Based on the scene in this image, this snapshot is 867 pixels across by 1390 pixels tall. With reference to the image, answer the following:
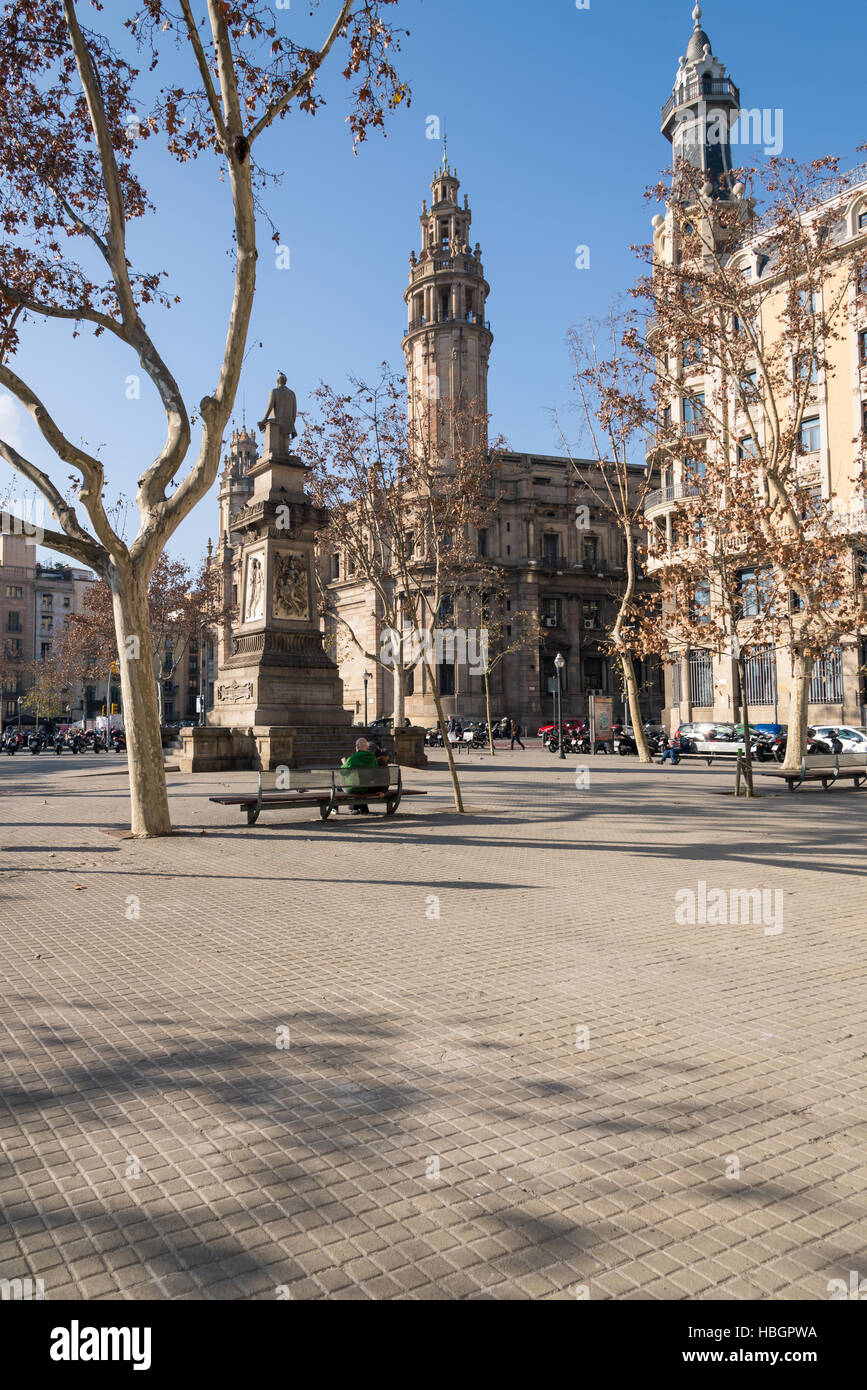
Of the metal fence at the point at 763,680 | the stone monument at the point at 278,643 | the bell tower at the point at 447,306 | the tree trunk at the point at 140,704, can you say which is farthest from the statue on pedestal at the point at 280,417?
the bell tower at the point at 447,306

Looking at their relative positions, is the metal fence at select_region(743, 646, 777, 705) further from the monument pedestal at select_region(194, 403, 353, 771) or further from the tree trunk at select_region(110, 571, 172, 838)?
the tree trunk at select_region(110, 571, 172, 838)

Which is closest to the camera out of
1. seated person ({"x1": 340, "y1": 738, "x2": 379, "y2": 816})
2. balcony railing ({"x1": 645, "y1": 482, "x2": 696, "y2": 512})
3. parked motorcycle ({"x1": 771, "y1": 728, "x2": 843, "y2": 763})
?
seated person ({"x1": 340, "y1": 738, "x2": 379, "y2": 816})

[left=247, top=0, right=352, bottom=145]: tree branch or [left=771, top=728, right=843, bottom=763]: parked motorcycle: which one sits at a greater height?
[left=247, top=0, right=352, bottom=145]: tree branch

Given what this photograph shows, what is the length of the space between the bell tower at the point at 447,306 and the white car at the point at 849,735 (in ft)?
132

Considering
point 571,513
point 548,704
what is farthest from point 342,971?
point 571,513

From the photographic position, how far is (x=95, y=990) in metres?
5.55

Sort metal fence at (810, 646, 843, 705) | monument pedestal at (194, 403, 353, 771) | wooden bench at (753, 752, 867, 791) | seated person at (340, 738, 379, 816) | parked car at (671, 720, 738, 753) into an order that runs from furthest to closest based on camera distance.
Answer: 1. metal fence at (810, 646, 843, 705)
2. parked car at (671, 720, 738, 753)
3. monument pedestal at (194, 403, 353, 771)
4. wooden bench at (753, 752, 867, 791)
5. seated person at (340, 738, 379, 816)

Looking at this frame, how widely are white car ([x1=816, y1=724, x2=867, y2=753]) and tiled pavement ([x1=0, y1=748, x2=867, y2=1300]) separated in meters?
23.4

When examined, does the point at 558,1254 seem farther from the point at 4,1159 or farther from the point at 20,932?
the point at 20,932

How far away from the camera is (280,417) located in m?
24.2

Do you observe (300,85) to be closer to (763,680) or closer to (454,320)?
(763,680)

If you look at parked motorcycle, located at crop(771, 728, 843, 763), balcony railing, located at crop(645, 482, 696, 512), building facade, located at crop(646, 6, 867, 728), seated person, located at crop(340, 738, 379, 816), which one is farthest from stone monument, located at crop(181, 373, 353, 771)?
balcony railing, located at crop(645, 482, 696, 512)

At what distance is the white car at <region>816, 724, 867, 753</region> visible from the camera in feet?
99.6
